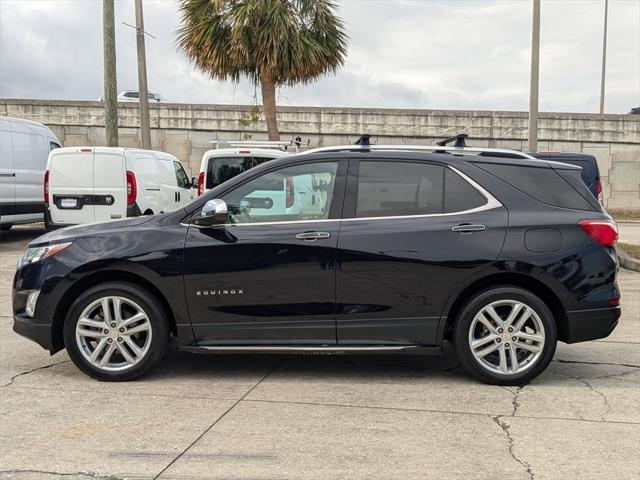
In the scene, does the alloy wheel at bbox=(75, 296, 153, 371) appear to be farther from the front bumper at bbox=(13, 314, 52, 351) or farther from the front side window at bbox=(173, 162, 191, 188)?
the front side window at bbox=(173, 162, 191, 188)

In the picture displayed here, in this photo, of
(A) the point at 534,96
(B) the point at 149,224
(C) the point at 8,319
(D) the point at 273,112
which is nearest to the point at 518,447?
(B) the point at 149,224

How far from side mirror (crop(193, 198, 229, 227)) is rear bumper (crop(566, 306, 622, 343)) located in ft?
8.45

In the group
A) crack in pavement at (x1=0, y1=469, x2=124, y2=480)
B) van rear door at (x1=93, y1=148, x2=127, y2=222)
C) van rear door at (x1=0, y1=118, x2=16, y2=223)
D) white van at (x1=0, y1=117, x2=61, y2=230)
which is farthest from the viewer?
white van at (x1=0, y1=117, x2=61, y2=230)

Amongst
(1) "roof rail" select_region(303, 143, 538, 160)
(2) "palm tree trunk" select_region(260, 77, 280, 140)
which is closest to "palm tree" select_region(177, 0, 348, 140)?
A: (2) "palm tree trunk" select_region(260, 77, 280, 140)

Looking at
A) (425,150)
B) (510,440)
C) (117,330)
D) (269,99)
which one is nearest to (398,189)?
(425,150)

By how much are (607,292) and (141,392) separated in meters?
3.40

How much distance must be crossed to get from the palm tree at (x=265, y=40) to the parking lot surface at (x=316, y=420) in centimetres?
1259

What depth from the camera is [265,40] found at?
1734 cm

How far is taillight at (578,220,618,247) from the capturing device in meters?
5.21

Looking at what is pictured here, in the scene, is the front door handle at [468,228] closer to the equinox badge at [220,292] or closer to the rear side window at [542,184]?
the rear side window at [542,184]

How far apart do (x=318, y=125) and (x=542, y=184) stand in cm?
1778

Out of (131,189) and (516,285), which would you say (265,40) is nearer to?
(131,189)

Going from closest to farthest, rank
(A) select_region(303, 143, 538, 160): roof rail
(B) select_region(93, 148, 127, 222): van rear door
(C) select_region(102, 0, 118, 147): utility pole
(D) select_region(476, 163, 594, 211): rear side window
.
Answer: (D) select_region(476, 163, 594, 211): rear side window → (A) select_region(303, 143, 538, 160): roof rail → (B) select_region(93, 148, 127, 222): van rear door → (C) select_region(102, 0, 118, 147): utility pole

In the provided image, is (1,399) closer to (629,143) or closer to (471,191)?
(471,191)
